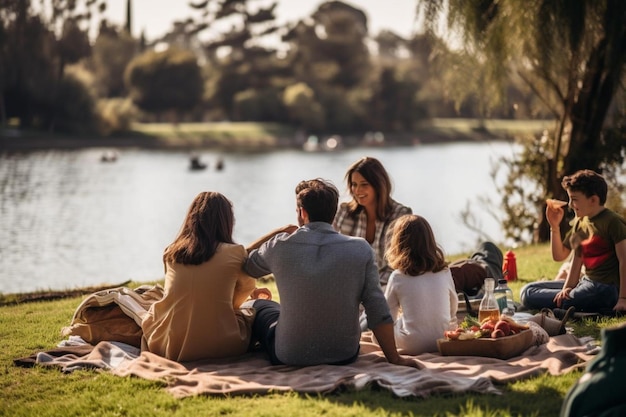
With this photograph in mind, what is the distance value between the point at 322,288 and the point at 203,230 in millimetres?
845

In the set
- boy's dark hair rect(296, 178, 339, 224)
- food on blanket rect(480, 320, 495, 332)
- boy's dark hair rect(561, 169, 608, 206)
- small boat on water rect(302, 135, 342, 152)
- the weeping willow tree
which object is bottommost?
food on blanket rect(480, 320, 495, 332)

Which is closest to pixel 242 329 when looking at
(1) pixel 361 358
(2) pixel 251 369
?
→ (2) pixel 251 369

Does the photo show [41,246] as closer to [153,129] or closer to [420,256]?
[420,256]

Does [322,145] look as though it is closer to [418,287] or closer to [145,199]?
[145,199]

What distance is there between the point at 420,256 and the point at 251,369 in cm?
125

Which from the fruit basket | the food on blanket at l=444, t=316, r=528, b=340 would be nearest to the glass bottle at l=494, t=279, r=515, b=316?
the food on blanket at l=444, t=316, r=528, b=340

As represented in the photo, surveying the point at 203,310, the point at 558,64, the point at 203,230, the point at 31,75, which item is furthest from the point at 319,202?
the point at 31,75

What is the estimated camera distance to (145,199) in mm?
33906

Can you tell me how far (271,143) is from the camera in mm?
67250

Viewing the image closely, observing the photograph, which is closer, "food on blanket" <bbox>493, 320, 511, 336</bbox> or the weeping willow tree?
"food on blanket" <bbox>493, 320, 511, 336</bbox>

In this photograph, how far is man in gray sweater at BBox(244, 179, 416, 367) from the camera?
5246 millimetres

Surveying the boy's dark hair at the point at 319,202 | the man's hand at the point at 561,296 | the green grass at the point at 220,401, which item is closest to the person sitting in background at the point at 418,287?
the boy's dark hair at the point at 319,202

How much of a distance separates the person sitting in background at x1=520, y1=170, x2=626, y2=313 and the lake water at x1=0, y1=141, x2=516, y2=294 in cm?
177

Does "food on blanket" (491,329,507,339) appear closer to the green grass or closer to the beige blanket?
the beige blanket
